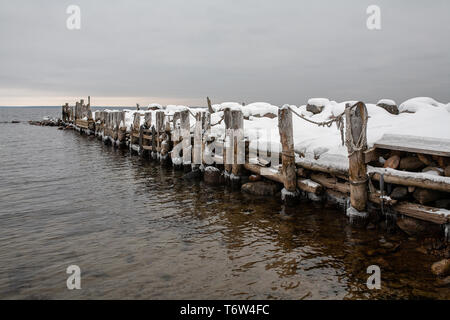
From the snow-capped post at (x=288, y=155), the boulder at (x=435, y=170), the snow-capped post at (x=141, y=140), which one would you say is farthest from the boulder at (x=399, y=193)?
the snow-capped post at (x=141, y=140)

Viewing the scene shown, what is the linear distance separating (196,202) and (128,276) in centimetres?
476

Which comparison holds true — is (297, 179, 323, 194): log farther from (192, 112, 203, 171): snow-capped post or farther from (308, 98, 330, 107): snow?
(308, 98, 330, 107): snow

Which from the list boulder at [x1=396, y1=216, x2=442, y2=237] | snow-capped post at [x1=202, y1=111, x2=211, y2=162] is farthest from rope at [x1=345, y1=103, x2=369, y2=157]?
snow-capped post at [x1=202, y1=111, x2=211, y2=162]

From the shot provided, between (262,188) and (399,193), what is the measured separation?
4.46m

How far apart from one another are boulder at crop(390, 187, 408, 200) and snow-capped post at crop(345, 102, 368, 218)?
1.89 ft

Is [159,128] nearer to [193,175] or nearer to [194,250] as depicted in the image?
[193,175]

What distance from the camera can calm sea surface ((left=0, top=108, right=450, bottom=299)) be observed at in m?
5.21

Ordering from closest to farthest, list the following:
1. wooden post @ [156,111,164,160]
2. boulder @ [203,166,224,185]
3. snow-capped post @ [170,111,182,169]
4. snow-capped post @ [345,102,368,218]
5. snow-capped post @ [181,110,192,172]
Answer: snow-capped post @ [345,102,368,218]
boulder @ [203,166,224,185]
snow-capped post @ [181,110,192,172]
snow-capped post @ [170,111,182,169]
wooden post @ [156,111,164,160]

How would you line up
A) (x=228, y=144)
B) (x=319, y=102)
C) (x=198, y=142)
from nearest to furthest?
(x=228, y=144) → (x=198, y=142) → (x=319, y=102)

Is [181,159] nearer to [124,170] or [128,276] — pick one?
[124,170]

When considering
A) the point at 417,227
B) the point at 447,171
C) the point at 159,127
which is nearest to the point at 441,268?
the point at 417,227

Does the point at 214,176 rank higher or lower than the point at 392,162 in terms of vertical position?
lower

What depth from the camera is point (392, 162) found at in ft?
23.6
